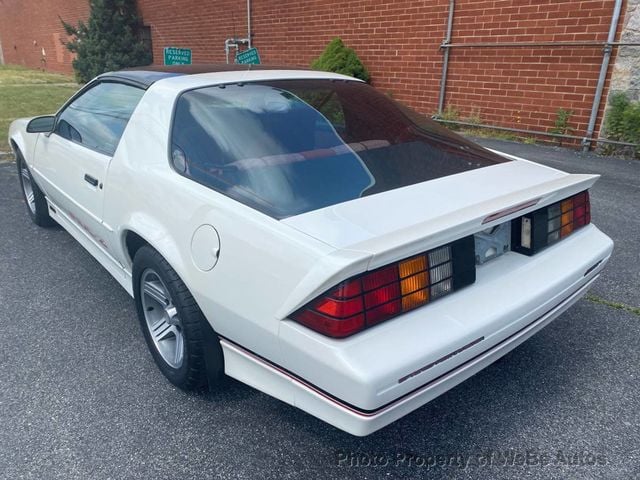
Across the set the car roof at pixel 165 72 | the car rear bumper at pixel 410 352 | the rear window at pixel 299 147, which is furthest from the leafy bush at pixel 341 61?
the car rear bumper at pixel 410 352

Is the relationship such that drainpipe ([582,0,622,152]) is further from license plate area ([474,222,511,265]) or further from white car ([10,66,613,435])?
license plate area ([474,222,511,265])

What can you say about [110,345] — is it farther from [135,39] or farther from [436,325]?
[135,39]

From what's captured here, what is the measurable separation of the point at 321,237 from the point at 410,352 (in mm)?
465

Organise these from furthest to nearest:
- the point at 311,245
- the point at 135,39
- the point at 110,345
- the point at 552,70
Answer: the point at 135,39 < the point at 552,70 < the point at 110,345 < the point at 311,245

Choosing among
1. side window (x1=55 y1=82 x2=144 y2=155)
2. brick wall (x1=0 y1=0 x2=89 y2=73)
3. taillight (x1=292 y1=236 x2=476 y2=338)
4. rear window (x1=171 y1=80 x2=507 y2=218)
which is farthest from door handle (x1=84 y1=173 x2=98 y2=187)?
brick wall (x1=0 y1=0 x2=89 y2=73)

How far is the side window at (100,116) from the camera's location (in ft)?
9.43

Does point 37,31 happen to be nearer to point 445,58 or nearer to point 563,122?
point 445,58

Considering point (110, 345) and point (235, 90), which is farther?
point (110, 345)

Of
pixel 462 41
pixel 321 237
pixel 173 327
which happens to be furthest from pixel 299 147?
pixel 462 41

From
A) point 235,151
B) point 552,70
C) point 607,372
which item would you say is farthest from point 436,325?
point 552,70

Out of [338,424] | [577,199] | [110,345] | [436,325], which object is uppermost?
[577,199]

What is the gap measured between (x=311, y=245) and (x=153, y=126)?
131 centimetres

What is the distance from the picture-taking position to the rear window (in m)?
2.06

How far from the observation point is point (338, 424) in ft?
5.52
